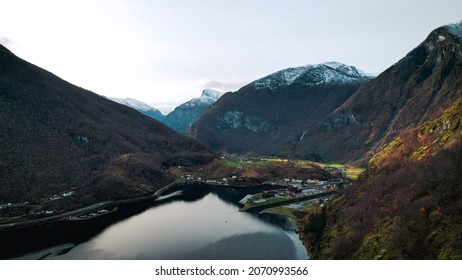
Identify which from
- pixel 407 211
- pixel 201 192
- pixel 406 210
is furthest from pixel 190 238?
pixel 201 192

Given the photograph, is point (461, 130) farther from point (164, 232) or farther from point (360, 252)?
point (164, 232)

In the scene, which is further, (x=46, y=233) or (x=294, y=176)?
(x=294, y=176)

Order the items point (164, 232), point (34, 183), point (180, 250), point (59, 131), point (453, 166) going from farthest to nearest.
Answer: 1. point (59, 131)
2. point (34, 183)
3. point (164, 232)
4. point (180, 250)
5. point (453, 166)

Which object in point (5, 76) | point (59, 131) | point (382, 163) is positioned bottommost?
point (382, 163)

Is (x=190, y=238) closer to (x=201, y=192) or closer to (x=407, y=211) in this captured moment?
(x=407, y=211)

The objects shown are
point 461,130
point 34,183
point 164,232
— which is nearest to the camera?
point 461,130

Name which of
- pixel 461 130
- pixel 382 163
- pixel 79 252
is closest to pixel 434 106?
pixel 382 163

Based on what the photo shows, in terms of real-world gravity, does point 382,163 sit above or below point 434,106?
below
